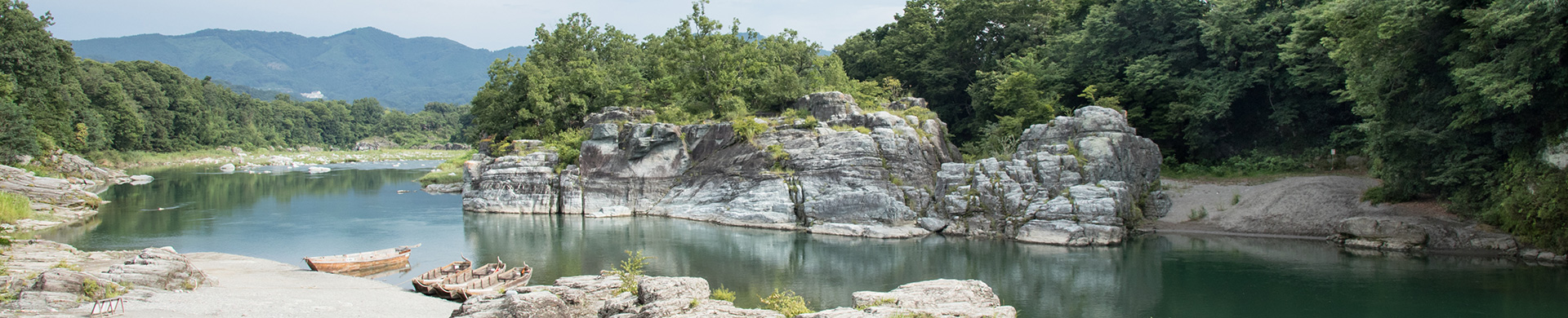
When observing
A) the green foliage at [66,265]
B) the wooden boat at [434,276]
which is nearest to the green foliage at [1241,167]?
the wooden boat at [434,276]

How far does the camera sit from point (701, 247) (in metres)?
30.5

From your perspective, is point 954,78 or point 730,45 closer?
point 730,45

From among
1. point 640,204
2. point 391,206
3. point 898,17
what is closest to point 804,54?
point 898,17

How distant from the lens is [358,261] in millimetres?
25500

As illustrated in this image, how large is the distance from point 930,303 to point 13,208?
38597 millimetres

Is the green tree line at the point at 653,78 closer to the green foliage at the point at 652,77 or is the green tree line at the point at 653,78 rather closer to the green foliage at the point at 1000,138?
the green foliage at the point at 652,77

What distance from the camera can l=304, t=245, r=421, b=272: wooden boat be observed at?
2519 cm

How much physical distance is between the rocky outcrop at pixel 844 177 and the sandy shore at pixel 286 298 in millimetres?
17290

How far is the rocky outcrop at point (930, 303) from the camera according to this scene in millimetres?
13594

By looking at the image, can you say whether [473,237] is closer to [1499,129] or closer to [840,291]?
[840,291]

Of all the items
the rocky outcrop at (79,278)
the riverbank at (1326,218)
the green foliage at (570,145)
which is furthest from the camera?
the green foliage at (570,145)

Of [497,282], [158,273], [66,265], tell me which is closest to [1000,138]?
[497,282]

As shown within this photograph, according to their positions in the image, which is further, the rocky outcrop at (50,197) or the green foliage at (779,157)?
the green foliage at (779,157)

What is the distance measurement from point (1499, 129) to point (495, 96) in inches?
1959
